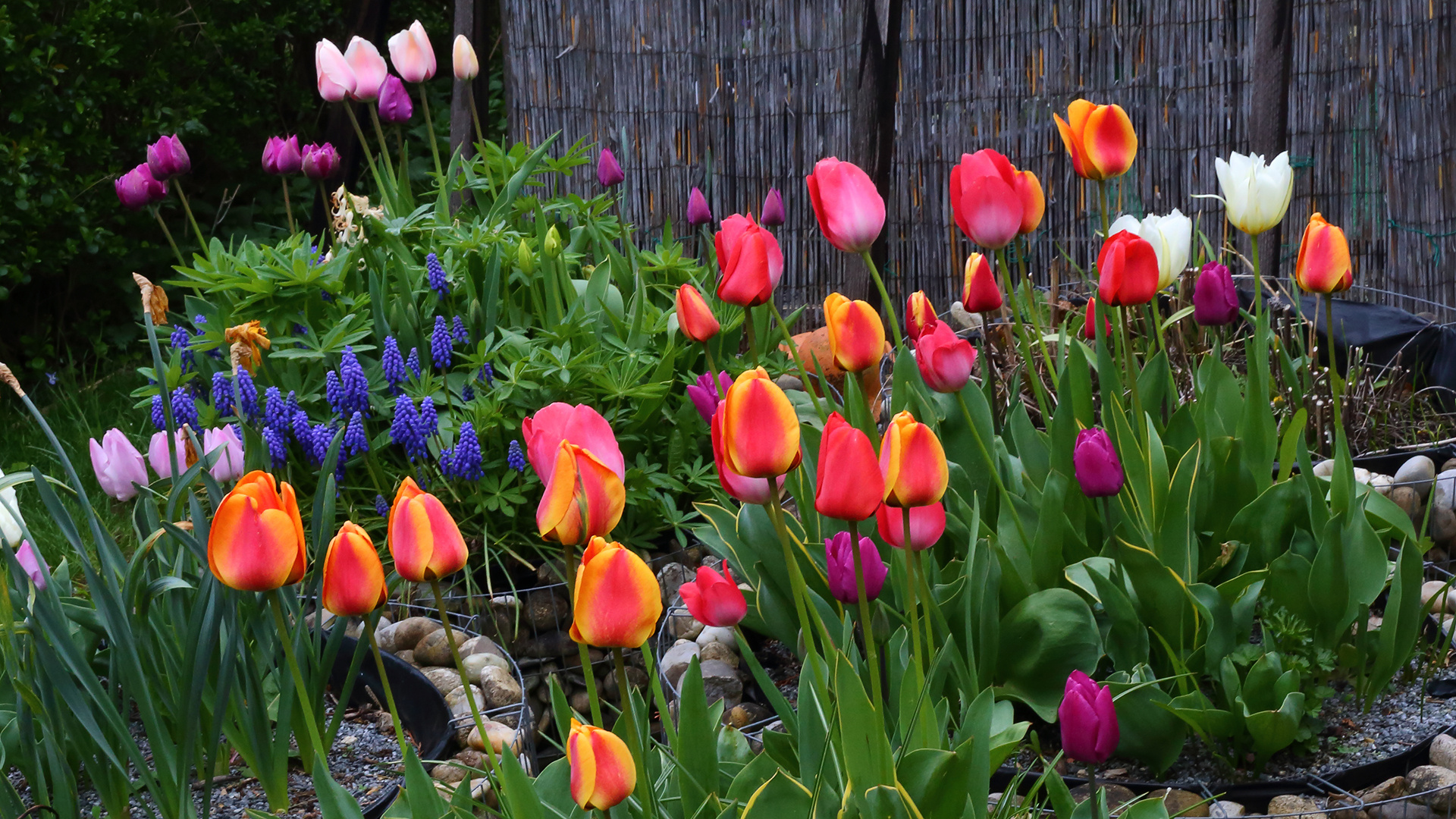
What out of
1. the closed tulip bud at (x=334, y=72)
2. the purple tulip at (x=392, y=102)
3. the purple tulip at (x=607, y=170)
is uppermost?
the closed tulip bud at (x=334, y=72)

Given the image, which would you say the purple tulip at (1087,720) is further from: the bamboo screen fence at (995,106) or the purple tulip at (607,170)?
the bamboo screen fence at (995,106)

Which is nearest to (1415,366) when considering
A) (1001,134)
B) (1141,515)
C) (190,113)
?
(1001,134)

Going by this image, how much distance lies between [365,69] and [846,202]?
77.1 inches

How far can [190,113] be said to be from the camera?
16.5 feet

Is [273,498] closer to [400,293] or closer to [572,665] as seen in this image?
[572,665]

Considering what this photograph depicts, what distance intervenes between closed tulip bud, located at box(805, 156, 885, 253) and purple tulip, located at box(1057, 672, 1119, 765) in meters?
0.70

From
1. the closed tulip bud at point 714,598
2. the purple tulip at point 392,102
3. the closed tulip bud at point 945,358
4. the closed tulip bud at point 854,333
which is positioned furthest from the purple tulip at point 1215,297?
the purple tulip at point 392,102

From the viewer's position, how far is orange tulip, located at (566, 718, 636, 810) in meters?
0.85

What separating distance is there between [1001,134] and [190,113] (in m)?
3.40

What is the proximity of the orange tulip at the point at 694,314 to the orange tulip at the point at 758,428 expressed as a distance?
56 cm

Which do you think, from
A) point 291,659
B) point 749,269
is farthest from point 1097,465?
point 291,659

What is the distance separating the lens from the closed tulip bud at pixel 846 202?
143 centimetres

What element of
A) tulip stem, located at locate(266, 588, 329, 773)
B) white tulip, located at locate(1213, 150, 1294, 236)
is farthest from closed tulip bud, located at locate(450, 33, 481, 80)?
tulip stem, located at locate(266, 588, 329, 773)

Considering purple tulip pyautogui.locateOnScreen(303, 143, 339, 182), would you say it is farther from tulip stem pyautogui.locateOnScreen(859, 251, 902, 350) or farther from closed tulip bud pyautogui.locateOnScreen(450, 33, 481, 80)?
tulip stem pyautogui.locateOnScreen(859, 251, 902, 350)
